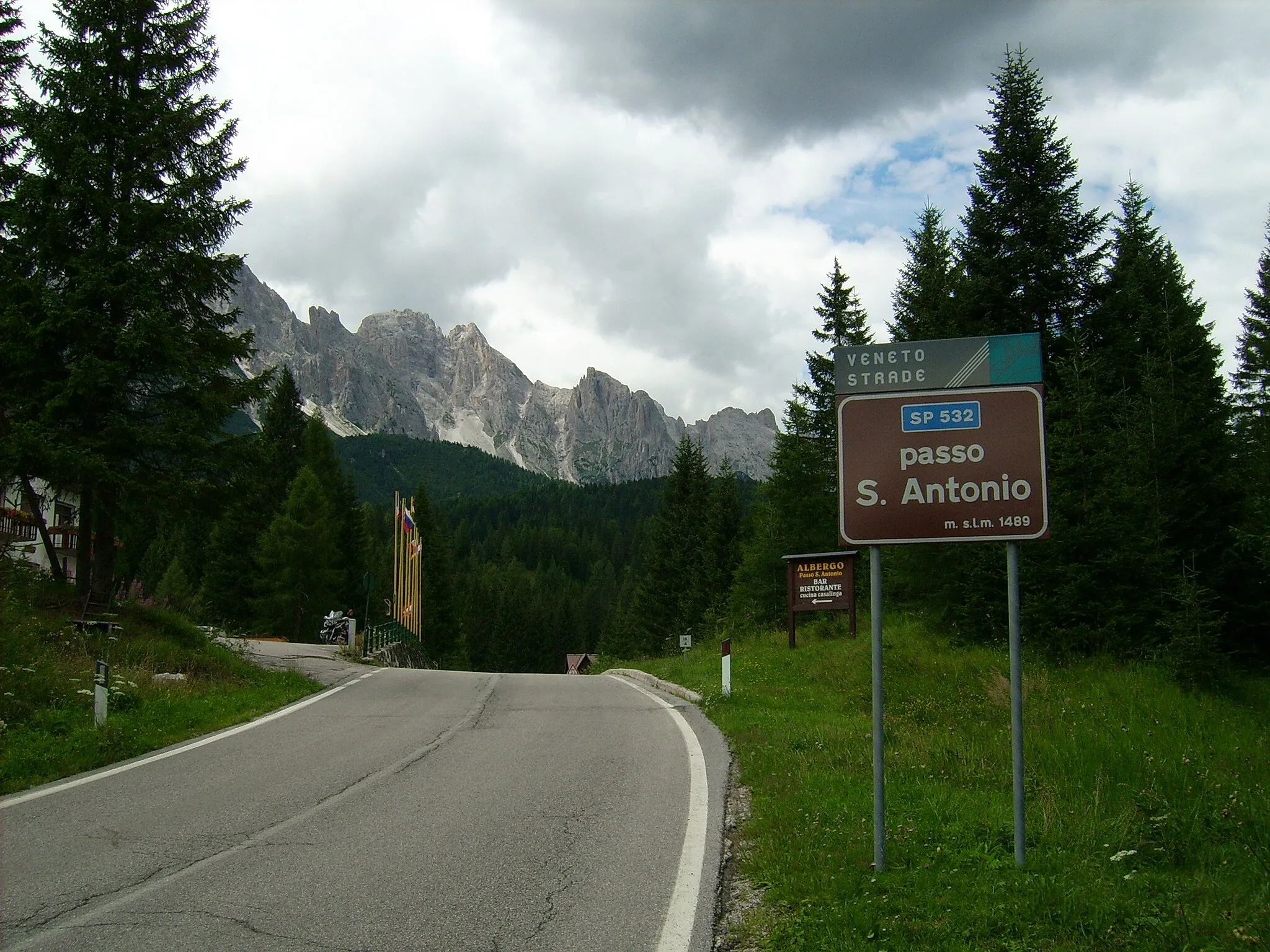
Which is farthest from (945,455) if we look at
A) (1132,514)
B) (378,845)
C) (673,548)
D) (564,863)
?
(673,548)

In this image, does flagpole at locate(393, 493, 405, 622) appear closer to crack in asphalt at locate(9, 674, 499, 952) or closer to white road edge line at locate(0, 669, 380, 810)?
white road edge line at locate(0, 669, 380, 810)

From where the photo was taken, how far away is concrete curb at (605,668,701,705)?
16.2 m

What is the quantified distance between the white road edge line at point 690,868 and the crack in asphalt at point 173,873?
9.71 feet

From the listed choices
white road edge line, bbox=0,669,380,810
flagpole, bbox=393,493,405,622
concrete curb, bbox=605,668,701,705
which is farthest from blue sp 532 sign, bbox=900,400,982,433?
flagpole, bbox=393,493,405,622

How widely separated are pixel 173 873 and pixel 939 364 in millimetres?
5876

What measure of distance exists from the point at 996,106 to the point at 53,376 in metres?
21.8

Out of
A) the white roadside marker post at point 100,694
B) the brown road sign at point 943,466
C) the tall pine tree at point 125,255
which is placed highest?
the tall pine tree at point 125,255

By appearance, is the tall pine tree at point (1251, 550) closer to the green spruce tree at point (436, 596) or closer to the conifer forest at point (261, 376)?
the conifer forest at point (261, 376)

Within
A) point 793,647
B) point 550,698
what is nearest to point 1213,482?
point 793,647

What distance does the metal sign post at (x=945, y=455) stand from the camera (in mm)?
5723

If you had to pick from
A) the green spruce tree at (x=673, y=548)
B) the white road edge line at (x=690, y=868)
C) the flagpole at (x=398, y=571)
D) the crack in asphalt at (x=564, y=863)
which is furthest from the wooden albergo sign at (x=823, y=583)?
the green spruce tree at (x=673, y=548)

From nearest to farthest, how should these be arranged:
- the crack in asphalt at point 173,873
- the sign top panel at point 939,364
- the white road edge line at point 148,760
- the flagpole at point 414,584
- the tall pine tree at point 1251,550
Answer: the crack in asphalt at point 173,873
the sign top panel at point 939,364
the white road edge line at point 148,760
the tall pine tree at point 1251,550
the flagpole at point 414,584

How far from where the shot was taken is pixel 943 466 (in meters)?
5.88

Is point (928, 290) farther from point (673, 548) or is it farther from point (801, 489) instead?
point (673, 548)
